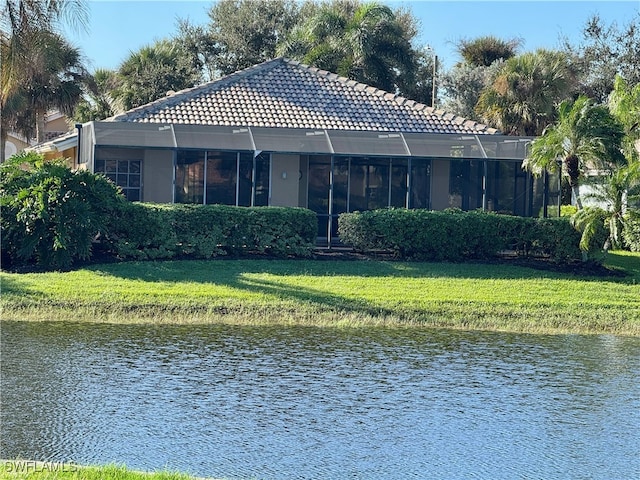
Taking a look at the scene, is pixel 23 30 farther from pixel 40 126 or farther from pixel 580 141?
pixel 40 126

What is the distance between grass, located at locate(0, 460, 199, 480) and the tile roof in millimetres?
18475

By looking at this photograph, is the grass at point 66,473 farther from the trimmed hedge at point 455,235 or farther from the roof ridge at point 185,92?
the roof ridge at point 185,92

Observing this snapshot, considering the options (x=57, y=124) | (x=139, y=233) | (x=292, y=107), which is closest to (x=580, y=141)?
(x=292, y=107)

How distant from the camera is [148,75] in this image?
38.4 metres

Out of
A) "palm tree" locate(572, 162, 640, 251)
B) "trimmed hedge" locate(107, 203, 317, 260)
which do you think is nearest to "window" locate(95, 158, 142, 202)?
"trimmed hedge" locate(107, 203, 317, 260)

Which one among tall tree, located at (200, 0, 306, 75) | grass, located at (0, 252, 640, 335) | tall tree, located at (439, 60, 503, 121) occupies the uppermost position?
tall tree, located at (200, 0, 306, 75)

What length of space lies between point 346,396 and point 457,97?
34761 mm

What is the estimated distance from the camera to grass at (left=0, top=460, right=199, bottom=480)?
7.34 m

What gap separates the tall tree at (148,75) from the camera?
124 ft

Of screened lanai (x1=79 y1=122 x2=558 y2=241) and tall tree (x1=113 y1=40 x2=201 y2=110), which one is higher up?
tall tree (x1=113 y1=40 x2=201 y2=110)

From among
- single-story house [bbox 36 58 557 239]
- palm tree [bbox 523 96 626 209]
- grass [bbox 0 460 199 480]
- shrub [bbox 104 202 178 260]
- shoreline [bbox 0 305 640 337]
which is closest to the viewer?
grass [bbox 0 460 199 480]

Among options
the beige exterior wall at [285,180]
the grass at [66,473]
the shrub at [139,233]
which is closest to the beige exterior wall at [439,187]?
the beige exterior wall at [285,180]

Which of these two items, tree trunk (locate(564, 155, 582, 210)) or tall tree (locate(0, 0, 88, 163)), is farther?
tree trunk (locate(564, 155, 582, 210))

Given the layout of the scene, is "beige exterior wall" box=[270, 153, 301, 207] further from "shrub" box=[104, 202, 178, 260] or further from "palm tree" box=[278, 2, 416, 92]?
"palm tree" box=[278, 2, 416, 92]
